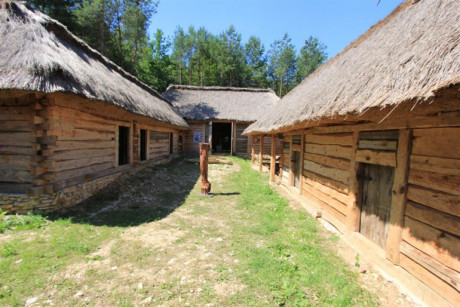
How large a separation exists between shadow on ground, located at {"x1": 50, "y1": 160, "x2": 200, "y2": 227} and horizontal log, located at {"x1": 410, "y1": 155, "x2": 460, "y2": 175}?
16.2ft

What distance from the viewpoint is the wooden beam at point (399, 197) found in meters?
2.88

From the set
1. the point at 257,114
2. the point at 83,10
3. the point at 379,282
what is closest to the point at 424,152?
the point at 379,282

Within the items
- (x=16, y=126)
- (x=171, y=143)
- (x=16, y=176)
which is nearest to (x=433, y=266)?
(x=16, y=176)

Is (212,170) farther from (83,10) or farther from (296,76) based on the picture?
(296,76)

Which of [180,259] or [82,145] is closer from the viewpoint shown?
[180,259]

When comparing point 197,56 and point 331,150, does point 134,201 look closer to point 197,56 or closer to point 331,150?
point 331,150

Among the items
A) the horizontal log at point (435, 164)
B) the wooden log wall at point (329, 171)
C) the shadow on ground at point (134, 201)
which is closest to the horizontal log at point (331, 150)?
the wooden log wall at point (329, 171)

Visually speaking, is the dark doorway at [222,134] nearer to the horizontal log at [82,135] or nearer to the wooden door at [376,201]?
the horizontal log at [82,135]

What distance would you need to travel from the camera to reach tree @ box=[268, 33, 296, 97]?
34.9 meters

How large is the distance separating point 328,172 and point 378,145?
164cm

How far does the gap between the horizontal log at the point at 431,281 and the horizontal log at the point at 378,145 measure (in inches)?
59.6

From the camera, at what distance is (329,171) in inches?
193

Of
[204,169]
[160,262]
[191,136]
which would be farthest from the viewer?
[191,136]

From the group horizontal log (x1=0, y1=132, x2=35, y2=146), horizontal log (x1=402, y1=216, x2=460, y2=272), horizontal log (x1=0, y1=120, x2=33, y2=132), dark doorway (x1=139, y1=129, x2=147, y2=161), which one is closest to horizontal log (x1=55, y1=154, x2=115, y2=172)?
horizontal log (x1=0, y1=132, x2=35, y2=146)
